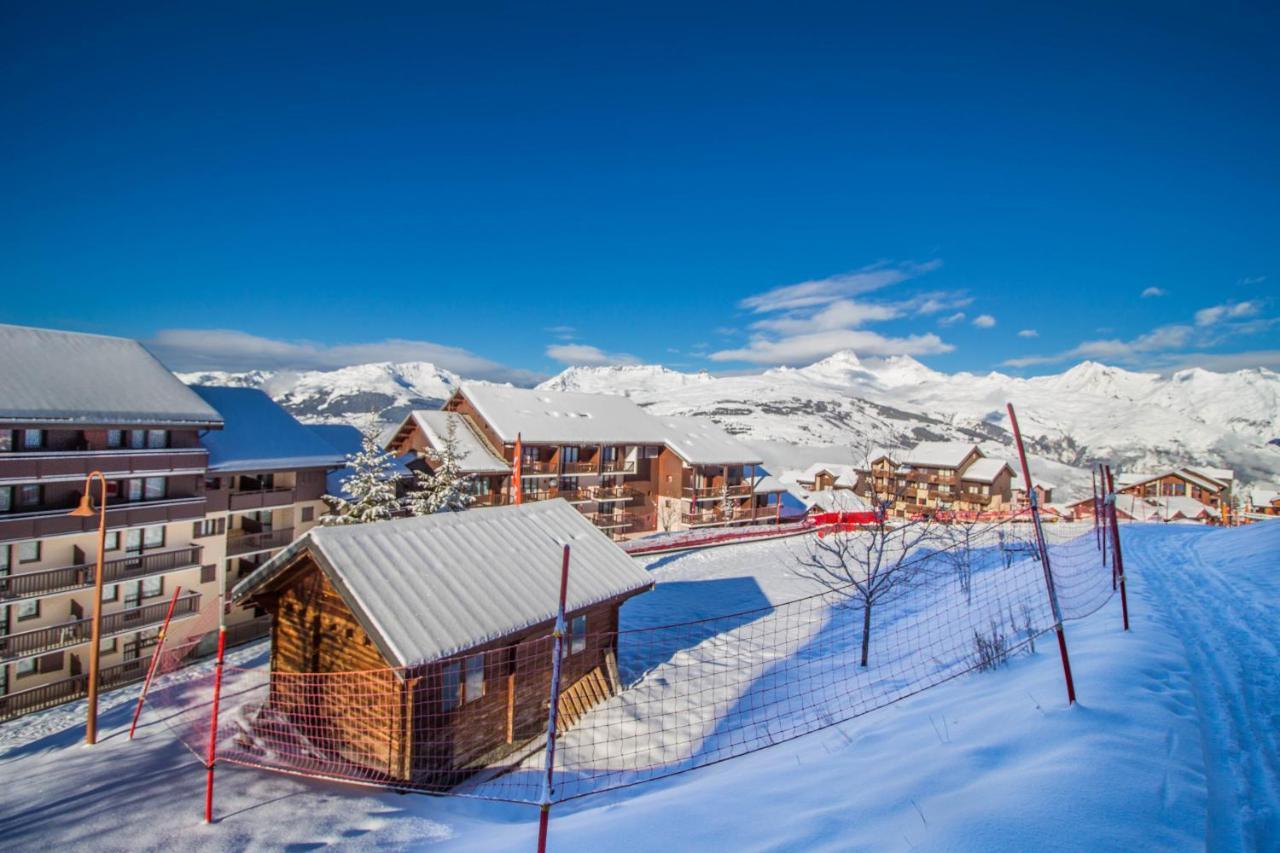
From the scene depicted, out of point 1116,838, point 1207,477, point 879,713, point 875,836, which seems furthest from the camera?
point 1207,477

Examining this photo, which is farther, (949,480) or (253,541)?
(949,480)

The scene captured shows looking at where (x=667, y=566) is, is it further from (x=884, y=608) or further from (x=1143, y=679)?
(x=1143, y=679)

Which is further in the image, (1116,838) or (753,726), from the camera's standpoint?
(753,726)

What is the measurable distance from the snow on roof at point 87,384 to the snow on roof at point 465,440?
15.6 m

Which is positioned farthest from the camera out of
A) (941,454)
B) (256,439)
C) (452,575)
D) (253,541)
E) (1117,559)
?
(941,454)

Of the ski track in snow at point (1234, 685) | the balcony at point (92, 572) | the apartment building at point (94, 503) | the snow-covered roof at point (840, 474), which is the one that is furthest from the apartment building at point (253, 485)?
the snow-covered roof at point (840, 474)

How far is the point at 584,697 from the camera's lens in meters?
14.3

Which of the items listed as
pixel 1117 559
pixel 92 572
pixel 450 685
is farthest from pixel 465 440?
pixel 1117 559

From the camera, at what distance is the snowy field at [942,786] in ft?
14.8

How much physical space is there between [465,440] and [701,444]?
2027 cm

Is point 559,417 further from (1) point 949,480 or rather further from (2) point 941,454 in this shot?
(2) point 941,454

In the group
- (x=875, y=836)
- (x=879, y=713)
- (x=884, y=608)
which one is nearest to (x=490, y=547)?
(x=879, y=713)

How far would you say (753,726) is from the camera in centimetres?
1172

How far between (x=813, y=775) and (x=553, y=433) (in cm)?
3846
